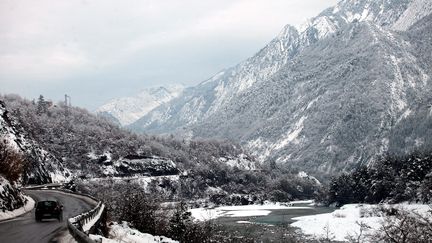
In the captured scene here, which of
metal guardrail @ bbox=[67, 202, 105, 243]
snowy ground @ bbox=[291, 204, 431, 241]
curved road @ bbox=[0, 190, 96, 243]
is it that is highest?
metal guardrail @ bbox=[67, 202, 105, 243]

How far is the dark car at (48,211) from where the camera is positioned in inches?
1619

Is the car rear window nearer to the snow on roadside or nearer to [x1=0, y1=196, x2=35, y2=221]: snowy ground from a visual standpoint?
[x1=0, y1=196, x2=35, y2=221]: snowy ground

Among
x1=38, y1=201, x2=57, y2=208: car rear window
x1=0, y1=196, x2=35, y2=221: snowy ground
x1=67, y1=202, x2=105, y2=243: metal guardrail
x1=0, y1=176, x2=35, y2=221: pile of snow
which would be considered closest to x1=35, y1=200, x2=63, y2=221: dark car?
x1=38, y1=201, x2=57, y2=208: car rear window

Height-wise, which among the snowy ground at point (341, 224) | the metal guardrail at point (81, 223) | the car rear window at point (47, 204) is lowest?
the snowy ground at point (341, 224)

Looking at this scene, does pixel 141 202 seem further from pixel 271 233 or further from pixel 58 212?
pixel 271 233

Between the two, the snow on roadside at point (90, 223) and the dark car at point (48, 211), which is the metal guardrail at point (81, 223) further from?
the dark car at point (48, 211)

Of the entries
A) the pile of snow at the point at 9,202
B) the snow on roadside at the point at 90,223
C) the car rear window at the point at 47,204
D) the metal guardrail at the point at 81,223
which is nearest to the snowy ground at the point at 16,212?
the pile of snow at the point at 9,202

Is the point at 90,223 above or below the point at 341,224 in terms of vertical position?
above

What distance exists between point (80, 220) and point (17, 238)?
13.4ft

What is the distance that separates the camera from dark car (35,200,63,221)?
41.1 m

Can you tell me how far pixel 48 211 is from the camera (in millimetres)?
41688

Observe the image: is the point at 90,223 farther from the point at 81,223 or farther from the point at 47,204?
the point at 47,204

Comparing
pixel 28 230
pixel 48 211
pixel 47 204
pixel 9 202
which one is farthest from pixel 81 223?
pixel 9 202

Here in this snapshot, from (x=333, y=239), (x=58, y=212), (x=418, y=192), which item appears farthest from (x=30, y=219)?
(x=418, y=192)
